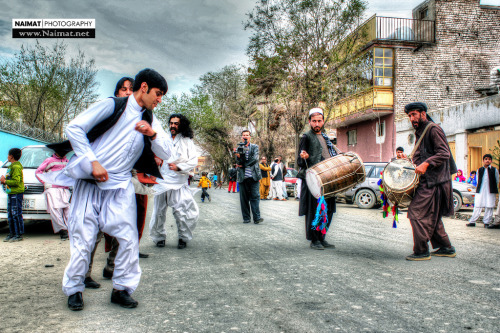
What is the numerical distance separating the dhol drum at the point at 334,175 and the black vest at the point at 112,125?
2.46m

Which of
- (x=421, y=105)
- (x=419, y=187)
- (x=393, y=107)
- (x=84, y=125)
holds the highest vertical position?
(x=393, y=107)

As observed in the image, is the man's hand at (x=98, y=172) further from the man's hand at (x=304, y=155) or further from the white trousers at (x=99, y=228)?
the man's hand at (x=304, y=155)

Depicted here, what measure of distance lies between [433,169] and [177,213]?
3.57 meters

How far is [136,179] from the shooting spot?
13.3 ft

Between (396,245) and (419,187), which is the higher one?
(419,187)

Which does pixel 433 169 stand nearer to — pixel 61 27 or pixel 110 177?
pixel 110 177

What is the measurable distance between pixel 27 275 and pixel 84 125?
2.37 m

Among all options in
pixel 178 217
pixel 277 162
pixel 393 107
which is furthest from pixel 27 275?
pixel 393 107

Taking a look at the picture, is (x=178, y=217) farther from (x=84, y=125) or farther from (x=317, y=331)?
(x=317, y=331)

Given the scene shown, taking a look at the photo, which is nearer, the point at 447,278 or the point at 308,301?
the point at 308,301

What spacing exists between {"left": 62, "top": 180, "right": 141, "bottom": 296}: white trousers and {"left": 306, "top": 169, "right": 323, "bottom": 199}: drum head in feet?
9.22

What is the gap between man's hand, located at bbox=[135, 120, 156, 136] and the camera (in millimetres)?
3326

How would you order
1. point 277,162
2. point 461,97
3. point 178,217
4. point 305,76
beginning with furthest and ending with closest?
point 461,97 < point 305,76 < point 277,162 < point 178,217

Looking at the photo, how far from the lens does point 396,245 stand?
21.3 ft
